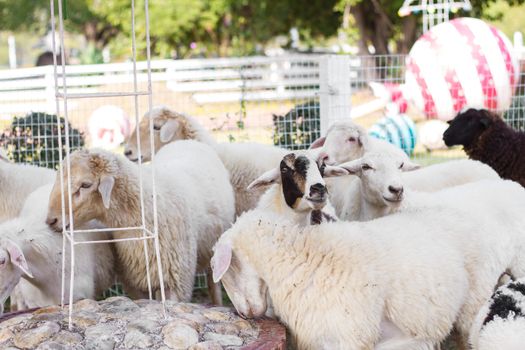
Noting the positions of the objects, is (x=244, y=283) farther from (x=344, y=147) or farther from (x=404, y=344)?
(x=344, y=147)

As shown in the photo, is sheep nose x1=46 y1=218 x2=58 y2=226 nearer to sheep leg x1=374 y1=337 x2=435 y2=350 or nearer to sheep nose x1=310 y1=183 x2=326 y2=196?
sheep nose x1=310 y1=183 x2=326 y2=196

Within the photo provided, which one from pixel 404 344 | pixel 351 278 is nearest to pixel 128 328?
pixel 351 278

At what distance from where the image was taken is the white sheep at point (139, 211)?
5259mm

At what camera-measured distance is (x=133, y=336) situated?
13.6 feet

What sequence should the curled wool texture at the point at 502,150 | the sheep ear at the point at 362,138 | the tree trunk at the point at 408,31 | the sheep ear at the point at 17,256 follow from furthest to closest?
the tree trunk at the point at 408,31
the curled wool texture at the point at 502,150
the sheep ear at the point at 362,138
the sheep ear at the point at 17,256

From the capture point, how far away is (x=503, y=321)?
4105mm

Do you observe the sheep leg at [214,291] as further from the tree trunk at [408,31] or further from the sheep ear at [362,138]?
the tree trunk at [408,31]

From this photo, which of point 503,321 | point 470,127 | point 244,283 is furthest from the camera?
point 470,127

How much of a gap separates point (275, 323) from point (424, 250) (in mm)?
883

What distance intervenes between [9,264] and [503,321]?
2774 millimetres

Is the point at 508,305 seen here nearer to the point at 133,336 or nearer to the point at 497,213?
the point at 497,213

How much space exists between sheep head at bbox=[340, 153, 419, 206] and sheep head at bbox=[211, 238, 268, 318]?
1.23 m

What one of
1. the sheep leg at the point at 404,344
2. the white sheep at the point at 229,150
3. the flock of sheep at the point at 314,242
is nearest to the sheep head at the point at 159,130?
the white sheep at the point at 229,150

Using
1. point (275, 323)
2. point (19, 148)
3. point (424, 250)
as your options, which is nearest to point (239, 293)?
point (275, 323)
